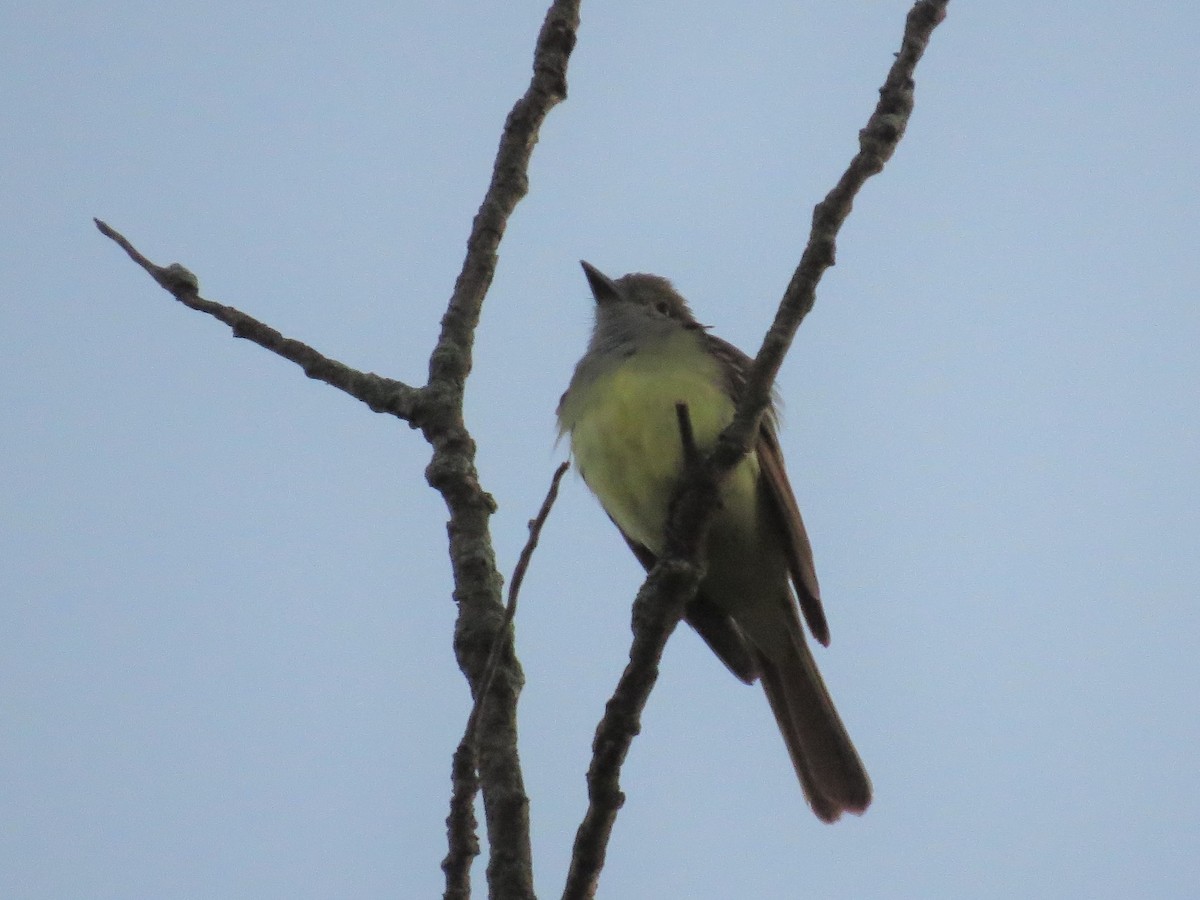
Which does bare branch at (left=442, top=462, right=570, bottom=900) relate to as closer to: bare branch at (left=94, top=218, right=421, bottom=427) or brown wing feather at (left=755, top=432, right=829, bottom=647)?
bare branch at (left=94, top=218, right=421, bottom=427)

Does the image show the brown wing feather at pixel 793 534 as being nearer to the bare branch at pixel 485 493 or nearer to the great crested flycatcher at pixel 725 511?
the great crested flycatcher at pixel 725 511

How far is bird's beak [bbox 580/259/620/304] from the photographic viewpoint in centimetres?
831

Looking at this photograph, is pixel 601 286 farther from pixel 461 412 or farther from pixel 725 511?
pixel 461 412

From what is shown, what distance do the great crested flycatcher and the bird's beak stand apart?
64 centimetres

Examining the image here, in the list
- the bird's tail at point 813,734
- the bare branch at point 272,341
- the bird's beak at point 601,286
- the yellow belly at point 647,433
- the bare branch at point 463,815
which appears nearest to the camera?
the bare branch at point 463,815

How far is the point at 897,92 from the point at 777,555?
3348 millimetres

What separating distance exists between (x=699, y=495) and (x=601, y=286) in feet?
15.0

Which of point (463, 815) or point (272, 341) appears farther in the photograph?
point (272, 341)

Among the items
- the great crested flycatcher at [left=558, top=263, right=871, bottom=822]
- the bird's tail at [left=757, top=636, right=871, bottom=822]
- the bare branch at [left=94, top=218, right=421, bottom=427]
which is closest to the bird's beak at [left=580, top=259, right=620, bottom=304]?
the great crested flycatcher at [left=558, top=263, right=871, bottom=822]

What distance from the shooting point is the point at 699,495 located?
155 inches

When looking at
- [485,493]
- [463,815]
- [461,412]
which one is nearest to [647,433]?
[461,412]

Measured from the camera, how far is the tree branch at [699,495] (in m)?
3.40

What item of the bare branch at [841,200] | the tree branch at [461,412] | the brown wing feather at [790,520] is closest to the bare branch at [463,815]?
the tree branch at [461,412]

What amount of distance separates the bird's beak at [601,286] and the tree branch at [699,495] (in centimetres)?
440
